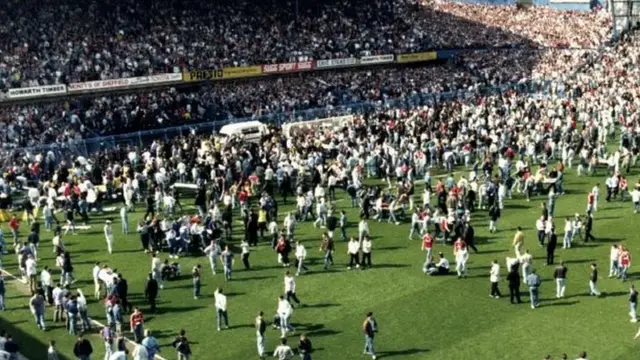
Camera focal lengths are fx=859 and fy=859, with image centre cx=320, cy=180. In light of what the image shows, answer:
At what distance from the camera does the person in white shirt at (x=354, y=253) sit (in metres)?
28.2

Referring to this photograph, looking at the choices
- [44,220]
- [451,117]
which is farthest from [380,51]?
[44,220]

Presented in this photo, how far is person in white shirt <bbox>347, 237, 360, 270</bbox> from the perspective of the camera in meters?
28.2

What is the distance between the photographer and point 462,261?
88.1ft

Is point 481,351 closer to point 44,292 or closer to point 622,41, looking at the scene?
point 44,292

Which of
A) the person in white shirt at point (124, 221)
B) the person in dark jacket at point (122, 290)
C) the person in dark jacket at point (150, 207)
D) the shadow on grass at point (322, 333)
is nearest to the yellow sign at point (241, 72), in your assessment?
the person in dark jacket at point (150, 207)

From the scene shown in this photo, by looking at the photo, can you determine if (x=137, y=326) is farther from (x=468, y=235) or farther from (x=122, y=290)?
(x=468, y=235)

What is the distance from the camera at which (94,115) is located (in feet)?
171

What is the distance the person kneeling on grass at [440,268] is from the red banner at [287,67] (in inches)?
1535

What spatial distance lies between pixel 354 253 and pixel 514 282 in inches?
226

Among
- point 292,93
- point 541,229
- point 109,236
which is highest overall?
point 292,93

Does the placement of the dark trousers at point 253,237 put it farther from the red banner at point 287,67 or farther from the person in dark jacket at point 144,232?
the red banner at point 287,67

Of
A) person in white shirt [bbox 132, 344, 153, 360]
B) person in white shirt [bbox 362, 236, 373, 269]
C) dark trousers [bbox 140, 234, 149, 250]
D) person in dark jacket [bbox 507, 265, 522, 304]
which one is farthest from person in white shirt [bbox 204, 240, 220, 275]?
person in dark jacket [bbox 507, 265, 522, 304]

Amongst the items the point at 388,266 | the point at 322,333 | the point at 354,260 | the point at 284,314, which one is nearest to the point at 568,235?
the point at 388,266

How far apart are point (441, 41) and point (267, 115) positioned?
28.6 metres
